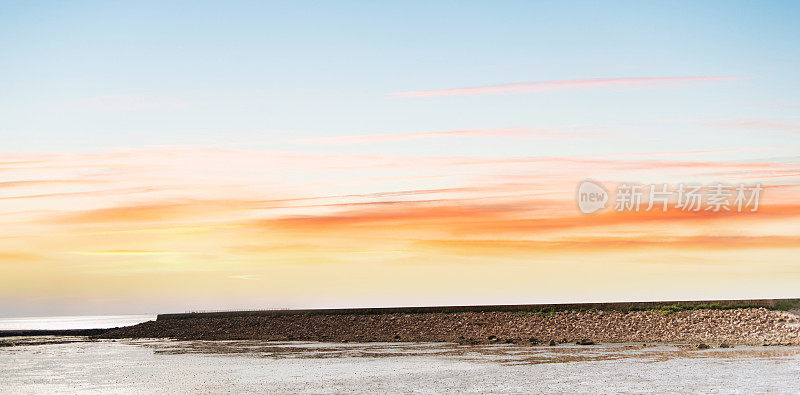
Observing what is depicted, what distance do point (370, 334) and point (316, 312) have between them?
7415 millimetres

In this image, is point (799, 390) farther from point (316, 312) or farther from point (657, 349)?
point (316, 312)

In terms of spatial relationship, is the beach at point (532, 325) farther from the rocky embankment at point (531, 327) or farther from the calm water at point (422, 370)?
the calm water at point (422, 370)

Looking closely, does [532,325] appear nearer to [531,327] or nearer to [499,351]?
[531,327]

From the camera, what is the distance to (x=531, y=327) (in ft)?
126

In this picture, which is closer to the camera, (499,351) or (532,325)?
(499,351)

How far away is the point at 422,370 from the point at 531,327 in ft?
54.7

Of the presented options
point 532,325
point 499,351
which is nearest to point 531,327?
point 532,325

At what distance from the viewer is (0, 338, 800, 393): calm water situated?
18.6 meters

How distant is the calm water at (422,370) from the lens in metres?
18.6

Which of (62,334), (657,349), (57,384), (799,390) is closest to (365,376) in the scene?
(57,384)

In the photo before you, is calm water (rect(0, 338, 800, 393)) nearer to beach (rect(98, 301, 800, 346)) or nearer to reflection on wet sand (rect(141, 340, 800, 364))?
reflection on wet sand (rect(141, 340, 800, 364))

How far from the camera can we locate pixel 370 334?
41.6m

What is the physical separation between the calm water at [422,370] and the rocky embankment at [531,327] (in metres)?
4.37

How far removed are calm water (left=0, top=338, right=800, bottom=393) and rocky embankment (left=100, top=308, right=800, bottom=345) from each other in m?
4.37
